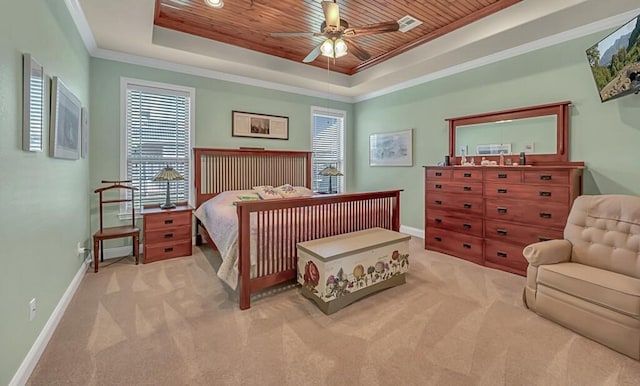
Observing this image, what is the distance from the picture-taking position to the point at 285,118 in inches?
211

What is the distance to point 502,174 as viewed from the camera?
134 inches

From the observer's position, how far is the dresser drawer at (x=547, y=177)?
2957mm

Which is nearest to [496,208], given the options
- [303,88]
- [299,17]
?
[299,17]

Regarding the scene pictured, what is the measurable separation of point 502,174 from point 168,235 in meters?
4.44

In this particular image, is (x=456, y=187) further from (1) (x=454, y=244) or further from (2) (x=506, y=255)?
(2) (x=506, y=255)

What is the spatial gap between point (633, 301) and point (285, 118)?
16.4ft

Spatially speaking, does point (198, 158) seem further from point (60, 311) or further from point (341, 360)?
point (341, 360)

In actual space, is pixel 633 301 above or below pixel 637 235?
below

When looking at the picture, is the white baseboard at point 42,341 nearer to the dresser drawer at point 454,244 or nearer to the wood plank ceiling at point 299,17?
the wood plank ceiling at point 299,17

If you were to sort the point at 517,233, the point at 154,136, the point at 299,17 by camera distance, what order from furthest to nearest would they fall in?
the point at 154,136 < the point at 299,17 < the point at 517,233

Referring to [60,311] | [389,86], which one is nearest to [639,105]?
[389,86]

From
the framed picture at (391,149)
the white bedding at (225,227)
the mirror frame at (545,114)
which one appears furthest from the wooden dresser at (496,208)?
the white bedding at (225,227)

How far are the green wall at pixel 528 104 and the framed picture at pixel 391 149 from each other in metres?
→ 0.11

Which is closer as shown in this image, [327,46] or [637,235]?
[637,235]
